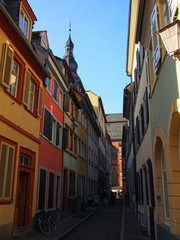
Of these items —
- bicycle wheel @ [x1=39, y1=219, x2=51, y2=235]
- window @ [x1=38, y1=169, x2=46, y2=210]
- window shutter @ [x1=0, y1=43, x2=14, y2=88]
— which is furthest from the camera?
window @ [x1=38, y1=169, x2=46, y2=210]

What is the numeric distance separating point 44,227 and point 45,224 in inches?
8.8

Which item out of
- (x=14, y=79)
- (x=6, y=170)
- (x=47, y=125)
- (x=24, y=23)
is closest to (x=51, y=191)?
(x=47, y=125)

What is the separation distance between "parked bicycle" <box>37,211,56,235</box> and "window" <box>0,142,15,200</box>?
2.80 metres

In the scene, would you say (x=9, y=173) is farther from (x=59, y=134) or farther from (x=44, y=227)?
(x=59, y=134)

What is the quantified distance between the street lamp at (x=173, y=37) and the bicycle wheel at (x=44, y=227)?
32.6ft

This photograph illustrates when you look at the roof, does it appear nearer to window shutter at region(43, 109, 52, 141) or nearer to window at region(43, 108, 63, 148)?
window at region(43, 108, 63, 148)

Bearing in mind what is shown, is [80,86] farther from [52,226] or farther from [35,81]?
[52,226]

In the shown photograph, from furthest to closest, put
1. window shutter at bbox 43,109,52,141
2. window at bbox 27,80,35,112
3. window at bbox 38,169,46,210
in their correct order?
window shutter at bbox 43,109,52,141 → window at bbox 38,169,46,210 → window at bbox 27,80,35,112

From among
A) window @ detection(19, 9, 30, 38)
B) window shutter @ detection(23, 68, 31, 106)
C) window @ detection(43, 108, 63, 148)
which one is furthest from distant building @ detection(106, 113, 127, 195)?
window @ detection(19, 9, 30, 38)

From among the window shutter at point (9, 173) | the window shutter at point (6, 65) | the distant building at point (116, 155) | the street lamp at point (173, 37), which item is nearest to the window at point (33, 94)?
the window shutter at point (6, 65)

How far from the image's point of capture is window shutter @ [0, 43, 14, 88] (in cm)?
926

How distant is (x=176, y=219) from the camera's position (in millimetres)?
6082

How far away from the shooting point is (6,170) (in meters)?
9.45

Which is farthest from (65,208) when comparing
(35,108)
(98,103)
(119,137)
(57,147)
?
(119,137)
